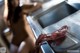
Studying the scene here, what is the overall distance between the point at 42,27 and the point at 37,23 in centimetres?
6

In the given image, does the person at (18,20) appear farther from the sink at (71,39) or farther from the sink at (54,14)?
the sink at (71,39)

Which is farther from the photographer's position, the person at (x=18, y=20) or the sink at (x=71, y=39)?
the person at (x=18, y=20)

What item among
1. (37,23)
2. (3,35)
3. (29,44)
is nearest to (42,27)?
(37,23)

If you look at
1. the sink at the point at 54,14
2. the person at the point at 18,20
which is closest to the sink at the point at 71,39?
the sink at the point at 54,14

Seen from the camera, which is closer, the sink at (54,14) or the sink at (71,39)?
the sink at (71,39)

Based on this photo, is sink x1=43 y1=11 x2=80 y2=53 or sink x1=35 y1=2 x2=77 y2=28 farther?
sink x1=35 y1=2 x2=77 y2=28

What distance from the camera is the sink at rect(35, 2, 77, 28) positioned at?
1.11 meters

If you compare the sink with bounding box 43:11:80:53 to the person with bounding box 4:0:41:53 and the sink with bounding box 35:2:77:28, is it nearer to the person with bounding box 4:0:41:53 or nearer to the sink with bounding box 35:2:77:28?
the sink with bounding box 35:2:77:28

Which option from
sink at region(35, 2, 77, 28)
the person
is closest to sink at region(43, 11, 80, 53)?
sink at region(35, 2, 77, 28)

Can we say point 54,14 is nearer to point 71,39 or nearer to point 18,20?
point 18,20

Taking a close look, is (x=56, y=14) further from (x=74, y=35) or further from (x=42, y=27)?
(x=74, y=35)

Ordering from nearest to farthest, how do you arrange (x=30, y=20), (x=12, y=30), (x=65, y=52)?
(x=65, y=52), (x=30, y=20), (x=12, y=30)

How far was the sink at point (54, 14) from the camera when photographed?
111 cm

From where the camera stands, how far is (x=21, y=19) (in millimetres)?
1252
